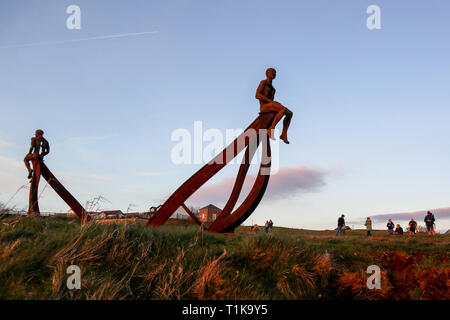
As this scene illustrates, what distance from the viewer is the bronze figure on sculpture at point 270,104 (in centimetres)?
965

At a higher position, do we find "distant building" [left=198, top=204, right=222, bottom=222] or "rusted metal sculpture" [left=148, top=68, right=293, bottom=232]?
"rusted metal sculpture" [left=148, top=68, right=293, bottom=232]

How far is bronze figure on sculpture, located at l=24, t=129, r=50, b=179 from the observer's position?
13664 millimetres

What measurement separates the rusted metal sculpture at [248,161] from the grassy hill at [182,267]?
70.0 inches

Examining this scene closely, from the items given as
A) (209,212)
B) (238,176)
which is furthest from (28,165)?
(209,212)

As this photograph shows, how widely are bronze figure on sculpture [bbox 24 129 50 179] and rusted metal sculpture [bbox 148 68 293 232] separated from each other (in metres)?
6.85

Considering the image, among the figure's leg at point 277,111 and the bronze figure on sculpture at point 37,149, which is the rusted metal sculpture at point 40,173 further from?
the figure's leg at point 277,111

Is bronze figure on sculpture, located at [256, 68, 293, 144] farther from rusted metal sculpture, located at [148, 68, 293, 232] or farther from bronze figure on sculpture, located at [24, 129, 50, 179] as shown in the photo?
bronze figure on sculpture, located at [24, 129, 50, 179]

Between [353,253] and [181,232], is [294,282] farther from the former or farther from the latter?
[353,253]

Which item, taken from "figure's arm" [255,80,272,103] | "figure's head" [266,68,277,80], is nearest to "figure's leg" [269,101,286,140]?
"figure's arm" [255,80,272,103]

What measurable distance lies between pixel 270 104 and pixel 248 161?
5.58 feet

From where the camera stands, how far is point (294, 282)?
610cm

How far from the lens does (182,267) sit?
5.42 meters

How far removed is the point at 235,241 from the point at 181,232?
1.31m
